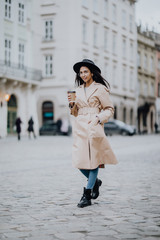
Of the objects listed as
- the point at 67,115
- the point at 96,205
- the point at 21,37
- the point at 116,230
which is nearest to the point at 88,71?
the point at 96,205

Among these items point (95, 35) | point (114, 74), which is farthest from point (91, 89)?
point (114, 74)

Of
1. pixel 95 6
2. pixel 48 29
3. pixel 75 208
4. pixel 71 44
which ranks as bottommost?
pixel 75 208

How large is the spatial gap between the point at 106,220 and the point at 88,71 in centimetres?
202

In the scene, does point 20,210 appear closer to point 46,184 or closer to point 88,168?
point 88,168

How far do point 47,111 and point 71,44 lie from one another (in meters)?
6.19

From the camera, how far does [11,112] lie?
36.7m

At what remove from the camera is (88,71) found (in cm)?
619

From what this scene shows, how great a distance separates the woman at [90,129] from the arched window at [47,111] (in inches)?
1446

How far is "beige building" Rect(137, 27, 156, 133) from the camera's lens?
5772 centimetres

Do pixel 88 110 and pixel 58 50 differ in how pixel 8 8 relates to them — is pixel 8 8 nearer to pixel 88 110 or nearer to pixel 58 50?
pixel 58 50

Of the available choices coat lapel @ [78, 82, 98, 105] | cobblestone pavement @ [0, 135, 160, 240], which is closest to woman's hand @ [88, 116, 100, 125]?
coat lapel @ [78, 82, 98, 105]

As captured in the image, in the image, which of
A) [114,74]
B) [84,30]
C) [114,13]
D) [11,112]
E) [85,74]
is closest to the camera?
[85,74]

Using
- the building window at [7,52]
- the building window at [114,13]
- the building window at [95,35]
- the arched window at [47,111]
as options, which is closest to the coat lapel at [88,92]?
the building window at [7,52]

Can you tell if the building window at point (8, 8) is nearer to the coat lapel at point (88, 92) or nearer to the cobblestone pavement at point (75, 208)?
the cobblestone pavement at point (75, 208)
